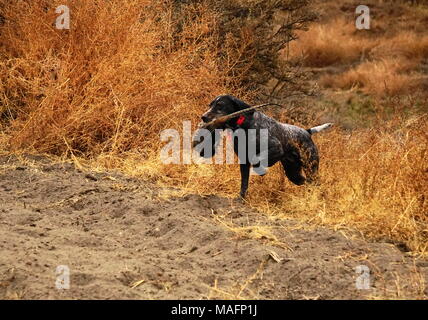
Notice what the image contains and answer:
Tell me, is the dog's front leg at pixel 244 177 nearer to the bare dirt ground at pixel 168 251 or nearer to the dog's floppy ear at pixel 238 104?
the bare dirt ground at pixel 168 251

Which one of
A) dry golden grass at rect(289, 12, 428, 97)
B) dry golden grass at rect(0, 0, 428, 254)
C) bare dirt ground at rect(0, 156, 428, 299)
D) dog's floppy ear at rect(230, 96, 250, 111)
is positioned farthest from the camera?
dry golden grass at rect(289, 12, 428, 97)

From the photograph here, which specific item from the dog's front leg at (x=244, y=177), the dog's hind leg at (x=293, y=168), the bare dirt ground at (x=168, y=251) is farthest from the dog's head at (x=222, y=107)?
the bare dirt ground at (x=168, y=251)

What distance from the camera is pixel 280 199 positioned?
19.6 feet

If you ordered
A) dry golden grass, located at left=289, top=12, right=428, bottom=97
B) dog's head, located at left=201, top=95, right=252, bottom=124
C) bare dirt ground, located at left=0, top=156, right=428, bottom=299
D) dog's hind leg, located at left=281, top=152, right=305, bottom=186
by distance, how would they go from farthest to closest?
dry golden grass, located at left=289, top=12, right=428, bottom=97
dog's hind leg, located at left=281, top=152, right=305, bottom=186
dog's head, located at left=201, top=95, right=252, bottom=124
bare dirt ground, located at left=0, top=156, right=428, bottom=299

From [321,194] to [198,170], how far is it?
4.12 ft

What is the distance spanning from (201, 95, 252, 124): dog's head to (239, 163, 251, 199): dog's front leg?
0.38 metres

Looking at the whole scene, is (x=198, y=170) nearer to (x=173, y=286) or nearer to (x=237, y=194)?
(x=237, y=194)

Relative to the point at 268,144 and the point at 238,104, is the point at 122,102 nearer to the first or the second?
the point at 238,104

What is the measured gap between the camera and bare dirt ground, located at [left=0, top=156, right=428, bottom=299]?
396 cm

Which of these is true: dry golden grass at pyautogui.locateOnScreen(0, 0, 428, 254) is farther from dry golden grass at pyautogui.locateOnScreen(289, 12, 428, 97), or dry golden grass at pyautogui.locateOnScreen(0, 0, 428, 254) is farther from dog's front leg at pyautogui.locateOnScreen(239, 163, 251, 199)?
dry golden grass at pyautogui.locateOnScreen(289, 12, 428, 97)

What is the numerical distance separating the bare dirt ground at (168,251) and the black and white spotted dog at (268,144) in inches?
15.1

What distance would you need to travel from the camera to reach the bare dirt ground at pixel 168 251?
13.0 feet

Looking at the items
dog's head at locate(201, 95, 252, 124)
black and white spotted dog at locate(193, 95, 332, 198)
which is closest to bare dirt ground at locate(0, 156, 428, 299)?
black and white spotted dog at locate(193, 95, 332, 198)

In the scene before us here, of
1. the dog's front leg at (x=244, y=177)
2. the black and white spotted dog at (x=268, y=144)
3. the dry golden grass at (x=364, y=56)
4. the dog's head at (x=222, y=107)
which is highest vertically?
the dry golden grass at (x=364, y=56)
